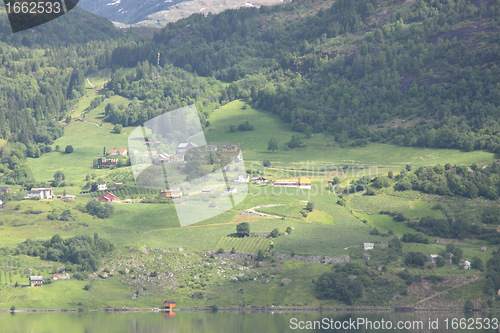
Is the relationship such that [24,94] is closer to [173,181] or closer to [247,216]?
[173,181]

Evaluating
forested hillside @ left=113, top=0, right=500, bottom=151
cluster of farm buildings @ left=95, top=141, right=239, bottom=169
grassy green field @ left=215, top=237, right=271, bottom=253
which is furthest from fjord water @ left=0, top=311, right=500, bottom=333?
forested hillside @ left=113, top=0, right=500, bottom=151

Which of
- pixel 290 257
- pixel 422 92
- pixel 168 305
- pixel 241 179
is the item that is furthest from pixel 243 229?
pixel 422 92

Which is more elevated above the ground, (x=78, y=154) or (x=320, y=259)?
(x=78, y=154)

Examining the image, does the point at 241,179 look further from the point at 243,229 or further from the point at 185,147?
the point at 185,147

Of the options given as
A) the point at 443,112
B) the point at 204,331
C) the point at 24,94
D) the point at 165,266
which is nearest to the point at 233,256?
the point at 165,266

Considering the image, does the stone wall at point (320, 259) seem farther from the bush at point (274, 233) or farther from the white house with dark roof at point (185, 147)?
the white house with dark roof at point (185, 147)

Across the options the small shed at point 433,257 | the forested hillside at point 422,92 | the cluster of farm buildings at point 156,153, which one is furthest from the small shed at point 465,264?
the cluster of farm buildings at point 156,153
